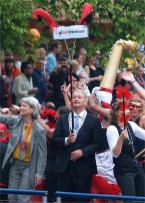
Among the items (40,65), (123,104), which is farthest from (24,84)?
Result: (123,104)

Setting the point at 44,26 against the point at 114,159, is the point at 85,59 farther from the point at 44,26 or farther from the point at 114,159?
the point at 114,159

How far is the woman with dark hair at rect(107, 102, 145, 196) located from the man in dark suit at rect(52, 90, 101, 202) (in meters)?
0.56

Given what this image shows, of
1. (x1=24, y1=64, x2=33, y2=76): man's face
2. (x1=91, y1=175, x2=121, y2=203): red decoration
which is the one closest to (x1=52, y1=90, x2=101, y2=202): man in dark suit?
(x1=91, y1=175, x2=121, y2=203): red decoration

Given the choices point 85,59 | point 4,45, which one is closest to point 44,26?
point 85,59

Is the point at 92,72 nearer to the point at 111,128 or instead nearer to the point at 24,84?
the point at 24,84

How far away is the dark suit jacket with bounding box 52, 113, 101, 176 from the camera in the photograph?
13.7 m

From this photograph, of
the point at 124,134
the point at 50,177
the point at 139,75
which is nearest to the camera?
the point at 124,134

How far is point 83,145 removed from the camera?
13.8m

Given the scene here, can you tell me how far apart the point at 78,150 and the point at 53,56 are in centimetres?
793

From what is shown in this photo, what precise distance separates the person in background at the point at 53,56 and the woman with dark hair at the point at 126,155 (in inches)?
304

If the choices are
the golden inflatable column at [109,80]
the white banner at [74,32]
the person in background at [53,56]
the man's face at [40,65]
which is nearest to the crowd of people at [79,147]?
the golden inflatable column at [109,80]

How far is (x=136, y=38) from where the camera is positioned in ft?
60.3

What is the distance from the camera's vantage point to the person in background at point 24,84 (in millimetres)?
18844

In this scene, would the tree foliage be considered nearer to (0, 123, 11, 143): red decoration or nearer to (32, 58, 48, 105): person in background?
(32, 58, 48, 105): person in background
